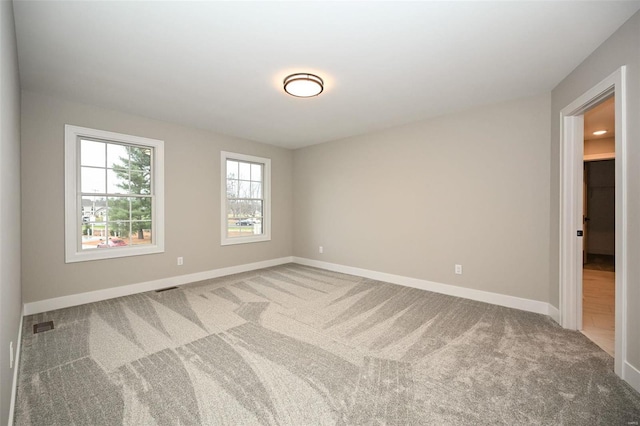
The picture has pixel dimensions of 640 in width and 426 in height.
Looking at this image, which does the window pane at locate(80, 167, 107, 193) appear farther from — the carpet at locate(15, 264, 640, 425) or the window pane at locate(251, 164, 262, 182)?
the window pane at locate(251, 164, 262, 182)

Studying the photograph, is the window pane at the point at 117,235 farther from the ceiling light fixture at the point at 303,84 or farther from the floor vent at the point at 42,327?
the ceiling light fixture at the point at 303,84

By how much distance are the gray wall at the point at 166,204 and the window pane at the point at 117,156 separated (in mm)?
250

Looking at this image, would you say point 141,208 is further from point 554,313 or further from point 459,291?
point 554,313

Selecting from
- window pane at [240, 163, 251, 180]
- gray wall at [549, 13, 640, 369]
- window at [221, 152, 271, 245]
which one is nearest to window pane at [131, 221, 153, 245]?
window at [221, 152, 271, 245]

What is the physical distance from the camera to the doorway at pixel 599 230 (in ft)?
8.95

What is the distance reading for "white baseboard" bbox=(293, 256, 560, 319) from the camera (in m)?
3.08

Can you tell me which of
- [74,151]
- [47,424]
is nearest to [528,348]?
[47,424]

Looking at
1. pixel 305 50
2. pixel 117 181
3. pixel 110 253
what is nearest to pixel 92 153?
pixel 117 181

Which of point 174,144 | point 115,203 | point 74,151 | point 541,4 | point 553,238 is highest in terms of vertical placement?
point 541,4

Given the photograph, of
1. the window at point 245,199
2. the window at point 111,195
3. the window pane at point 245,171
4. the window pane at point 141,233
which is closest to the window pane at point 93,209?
the window at point 111,195

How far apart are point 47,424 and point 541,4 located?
3.92 meters

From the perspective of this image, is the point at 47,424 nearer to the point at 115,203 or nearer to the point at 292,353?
the point at 292,353

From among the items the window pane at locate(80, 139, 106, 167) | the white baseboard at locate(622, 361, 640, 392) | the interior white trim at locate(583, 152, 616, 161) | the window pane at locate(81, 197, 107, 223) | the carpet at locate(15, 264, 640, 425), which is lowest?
the carpet at locate(15, 264, 640, 425)

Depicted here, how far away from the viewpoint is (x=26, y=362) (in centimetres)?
208
